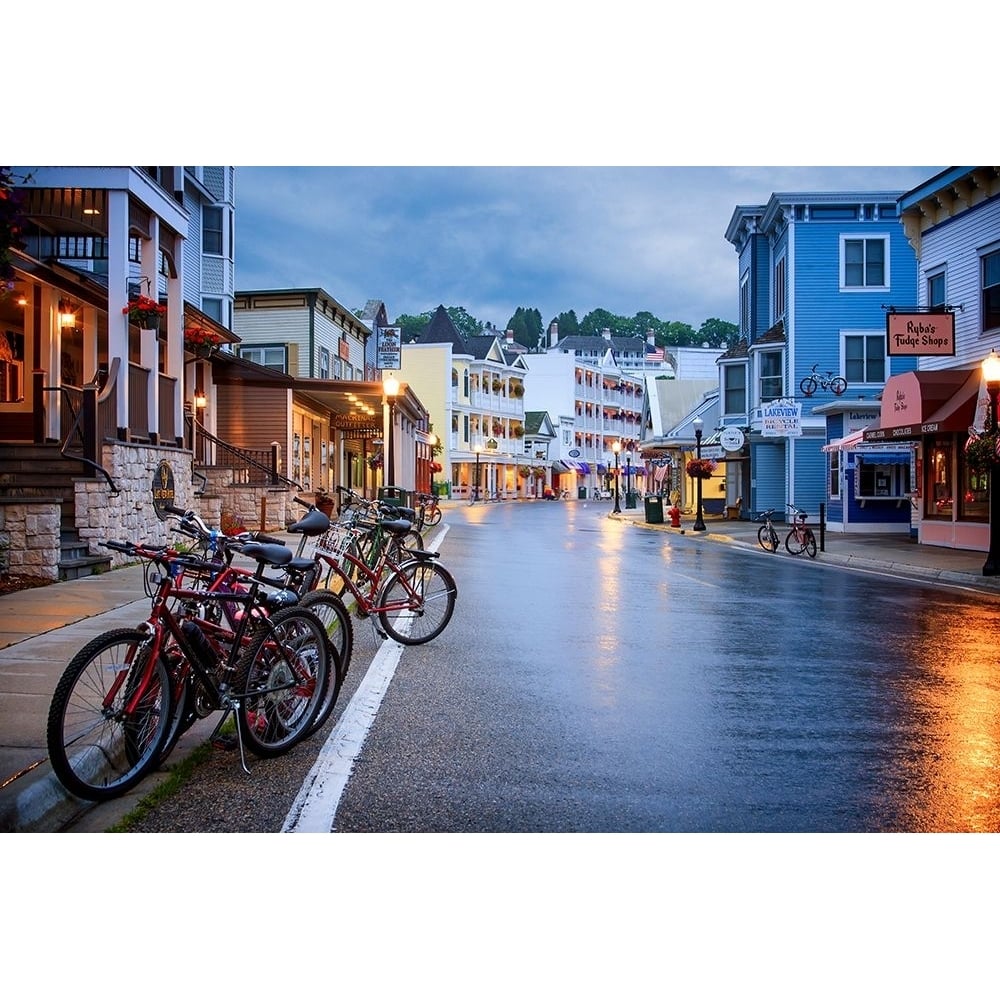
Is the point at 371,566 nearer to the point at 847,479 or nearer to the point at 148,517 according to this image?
the point at 148,517

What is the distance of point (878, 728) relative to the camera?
273 inches

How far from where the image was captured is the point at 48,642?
29.3 ft

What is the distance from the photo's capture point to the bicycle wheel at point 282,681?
229 inches

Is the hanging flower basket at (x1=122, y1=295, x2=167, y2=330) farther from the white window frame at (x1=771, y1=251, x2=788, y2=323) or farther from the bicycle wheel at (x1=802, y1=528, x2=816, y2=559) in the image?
the white window frame at (x1=771, y1=251, x2=788, y2=323)

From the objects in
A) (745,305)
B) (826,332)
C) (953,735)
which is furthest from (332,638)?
(745,305)

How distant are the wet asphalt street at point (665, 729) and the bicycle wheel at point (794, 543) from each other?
33.8 feet

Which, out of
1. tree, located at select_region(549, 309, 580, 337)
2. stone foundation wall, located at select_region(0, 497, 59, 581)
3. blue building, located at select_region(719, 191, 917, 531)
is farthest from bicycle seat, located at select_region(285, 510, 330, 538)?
tree, located at select_region(549, 309, 580, 337)

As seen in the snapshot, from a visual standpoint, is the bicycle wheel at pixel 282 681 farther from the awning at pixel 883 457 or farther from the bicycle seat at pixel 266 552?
the awning at pixel 883 457

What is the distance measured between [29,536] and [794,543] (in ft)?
57.8

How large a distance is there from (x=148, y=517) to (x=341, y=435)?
95.0 ft

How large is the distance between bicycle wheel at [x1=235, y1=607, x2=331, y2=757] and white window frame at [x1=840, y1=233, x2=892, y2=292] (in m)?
33.4

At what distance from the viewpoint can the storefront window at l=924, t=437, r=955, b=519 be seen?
2516cm

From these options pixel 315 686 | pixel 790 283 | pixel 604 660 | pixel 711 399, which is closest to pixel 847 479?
pixel 790 283
